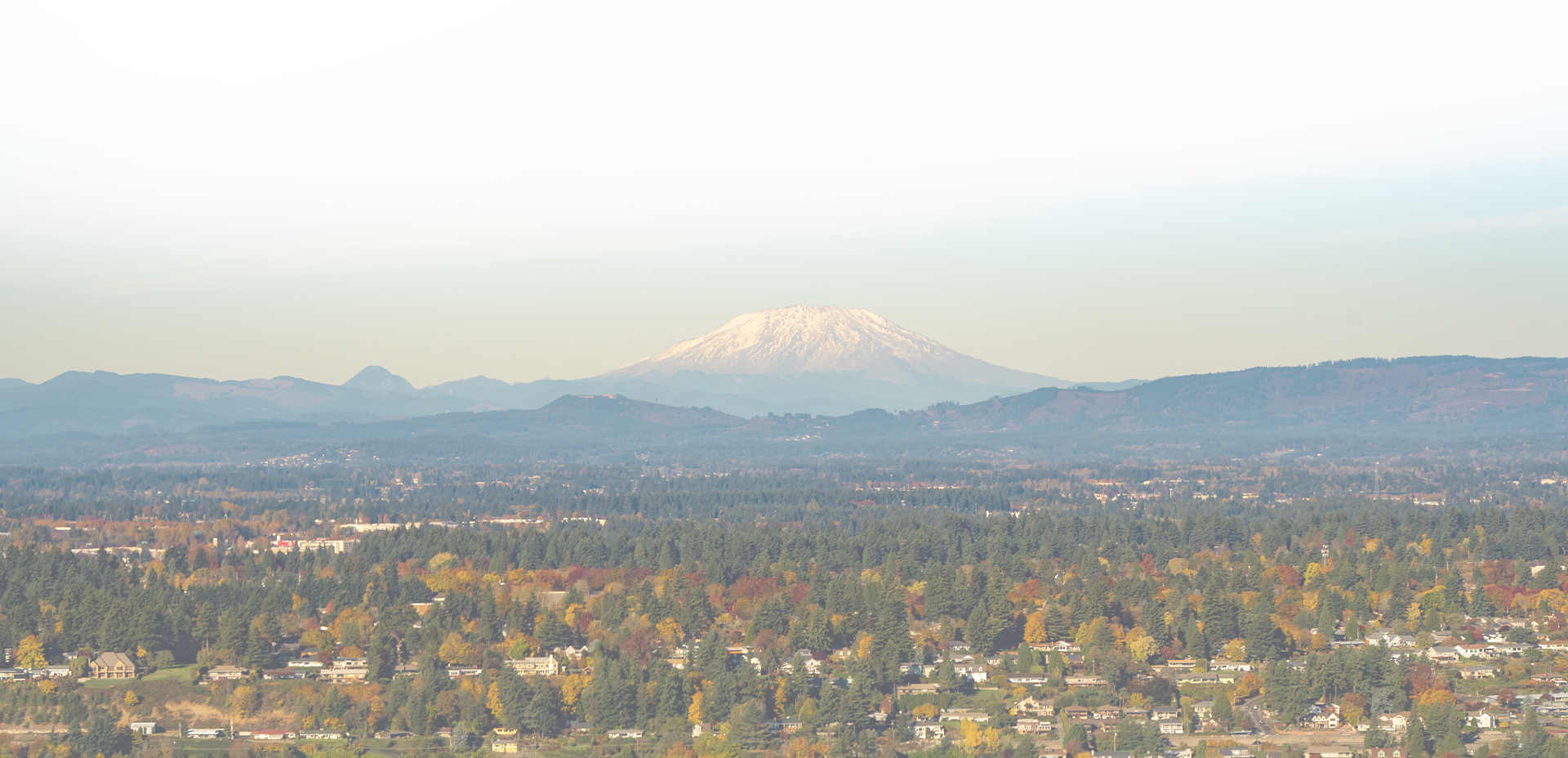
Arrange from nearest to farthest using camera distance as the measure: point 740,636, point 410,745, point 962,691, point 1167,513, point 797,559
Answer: point 410,745, point 962,691, point 740,636, point 797,559, point 1167,513

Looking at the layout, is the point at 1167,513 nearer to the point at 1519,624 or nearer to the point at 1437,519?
the point at 1437,519

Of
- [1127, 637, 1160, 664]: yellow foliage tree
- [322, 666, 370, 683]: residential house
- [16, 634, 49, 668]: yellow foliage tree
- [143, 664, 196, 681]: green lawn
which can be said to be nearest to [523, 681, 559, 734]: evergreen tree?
[322, 666, 370, 683]: residential house

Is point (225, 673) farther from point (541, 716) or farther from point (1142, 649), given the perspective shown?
point (1142, 649)

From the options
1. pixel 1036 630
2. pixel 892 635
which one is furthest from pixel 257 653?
pixel 1036 630

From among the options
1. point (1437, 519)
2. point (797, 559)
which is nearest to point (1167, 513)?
point (1437, 519)

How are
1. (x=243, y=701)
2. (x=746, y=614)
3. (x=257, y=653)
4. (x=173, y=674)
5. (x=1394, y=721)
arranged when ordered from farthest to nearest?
(x=746, y=614), (x=173, y=674), (x=257, y=653), (x=243, y=701), (x=1394, y=721)

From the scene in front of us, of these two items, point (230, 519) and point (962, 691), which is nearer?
point (962, 691)

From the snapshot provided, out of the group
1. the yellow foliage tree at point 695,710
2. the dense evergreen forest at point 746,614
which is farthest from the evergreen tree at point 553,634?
the yellow foliage tree at point 695,710
